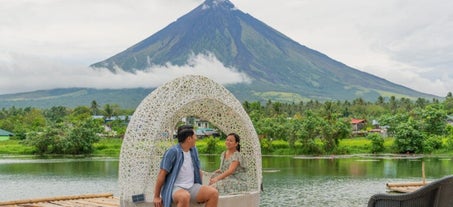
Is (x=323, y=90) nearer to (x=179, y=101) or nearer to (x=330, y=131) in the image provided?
(x=330, y=131)

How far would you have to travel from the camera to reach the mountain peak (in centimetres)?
11247

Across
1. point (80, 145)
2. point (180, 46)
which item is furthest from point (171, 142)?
point (180, 46)

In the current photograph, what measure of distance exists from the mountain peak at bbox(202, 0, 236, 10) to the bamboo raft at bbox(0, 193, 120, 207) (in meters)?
105

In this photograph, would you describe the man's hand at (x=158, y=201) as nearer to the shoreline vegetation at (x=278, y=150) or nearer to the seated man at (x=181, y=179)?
the seated man at (x=181, y=179)

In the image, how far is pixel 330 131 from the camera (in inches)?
1264

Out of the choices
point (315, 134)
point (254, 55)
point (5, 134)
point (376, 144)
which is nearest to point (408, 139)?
point (376, 144)

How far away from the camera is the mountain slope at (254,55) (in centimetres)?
10312

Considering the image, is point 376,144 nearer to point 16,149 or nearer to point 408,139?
point 408,139

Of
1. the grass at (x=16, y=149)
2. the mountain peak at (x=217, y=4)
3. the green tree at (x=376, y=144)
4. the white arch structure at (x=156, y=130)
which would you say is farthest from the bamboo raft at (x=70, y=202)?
the mountain peak at (x=217, y=4)

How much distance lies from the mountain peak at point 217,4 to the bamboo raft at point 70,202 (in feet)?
345

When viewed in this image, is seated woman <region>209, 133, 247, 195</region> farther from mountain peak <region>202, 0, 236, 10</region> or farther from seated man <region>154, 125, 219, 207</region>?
mountain peak <region>202, 0, 236, 10</region>

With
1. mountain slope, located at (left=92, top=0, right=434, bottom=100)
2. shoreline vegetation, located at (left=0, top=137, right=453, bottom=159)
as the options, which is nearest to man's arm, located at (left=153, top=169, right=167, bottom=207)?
shoreline vegetation, located at (left=0, top=137, right=453, bottom=159)

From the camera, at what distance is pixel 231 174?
573 centimetres

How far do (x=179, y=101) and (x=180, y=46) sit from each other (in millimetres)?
98712
